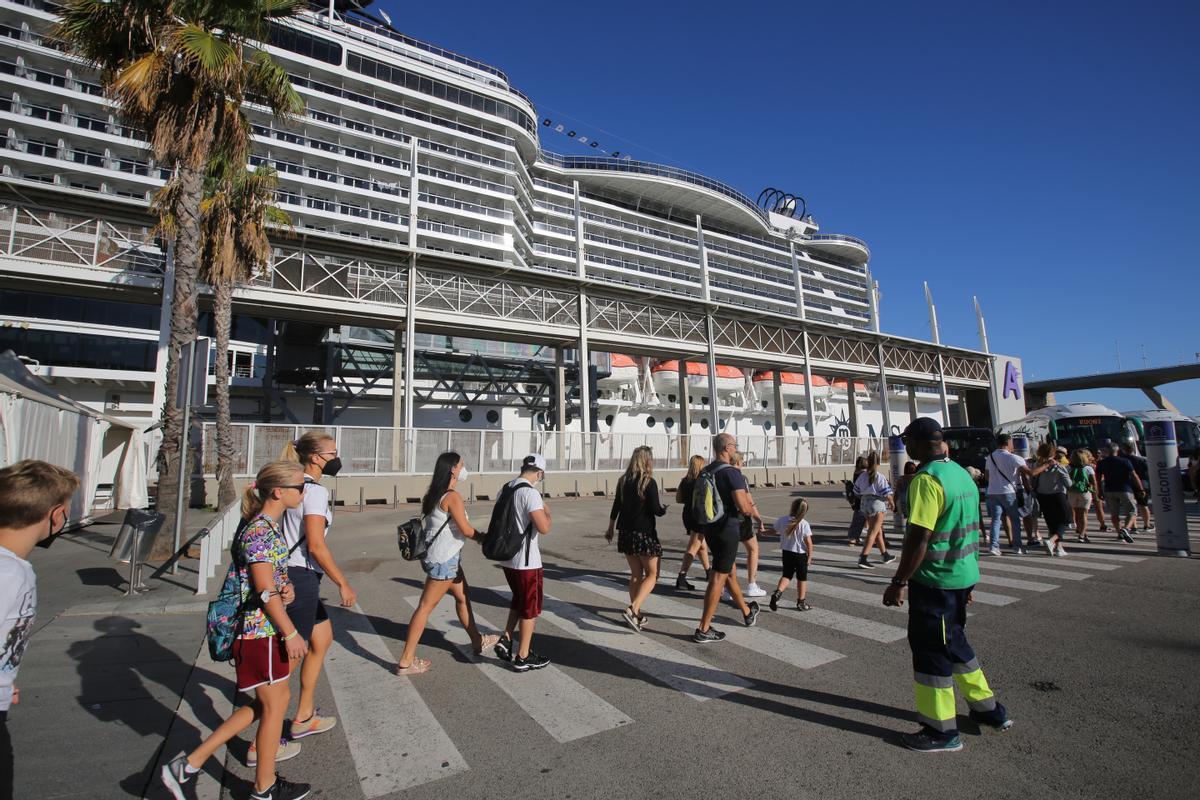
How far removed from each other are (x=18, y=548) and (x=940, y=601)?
4.28 metres

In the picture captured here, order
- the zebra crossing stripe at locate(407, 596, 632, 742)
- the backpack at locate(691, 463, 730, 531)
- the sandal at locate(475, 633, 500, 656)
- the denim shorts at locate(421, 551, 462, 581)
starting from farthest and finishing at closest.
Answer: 1. the backpack at locate(691, 463, 730, 531)
2. the sandal at locate(475, 633, 500, 656)
3. the denim shorts at locate(421, 551, 462, 581)
4. the zebra crossing stripe at locate(407, 596, 632, 742)

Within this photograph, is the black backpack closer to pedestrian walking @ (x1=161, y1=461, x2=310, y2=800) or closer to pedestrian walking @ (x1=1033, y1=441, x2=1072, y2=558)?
pedestrian walking @ (x1=161, y1=461, x2=310, y2=800)

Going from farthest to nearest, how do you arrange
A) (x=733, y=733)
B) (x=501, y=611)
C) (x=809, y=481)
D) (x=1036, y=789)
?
1. (x=809, y=481)
2. (x=501, y=611)
3. (x=733, y=733)
4. (x=1036, y=789)

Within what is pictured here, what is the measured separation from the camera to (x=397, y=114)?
41438 millimetres

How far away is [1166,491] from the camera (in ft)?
28.3

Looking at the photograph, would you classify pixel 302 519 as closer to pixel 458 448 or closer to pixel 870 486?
pixel 870 486

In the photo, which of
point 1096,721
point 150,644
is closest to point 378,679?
point 150,644

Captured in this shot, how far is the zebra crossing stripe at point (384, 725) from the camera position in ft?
10.0

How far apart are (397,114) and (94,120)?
17610 mm

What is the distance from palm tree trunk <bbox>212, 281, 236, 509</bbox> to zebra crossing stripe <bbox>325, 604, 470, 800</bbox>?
11.2 m

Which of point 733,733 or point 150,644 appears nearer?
point 733,733

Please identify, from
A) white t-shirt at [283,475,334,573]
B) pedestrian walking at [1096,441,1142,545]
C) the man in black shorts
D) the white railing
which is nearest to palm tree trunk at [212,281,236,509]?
the white railing

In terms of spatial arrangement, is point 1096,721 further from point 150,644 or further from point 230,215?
point 230,215

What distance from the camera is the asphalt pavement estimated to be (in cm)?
292
